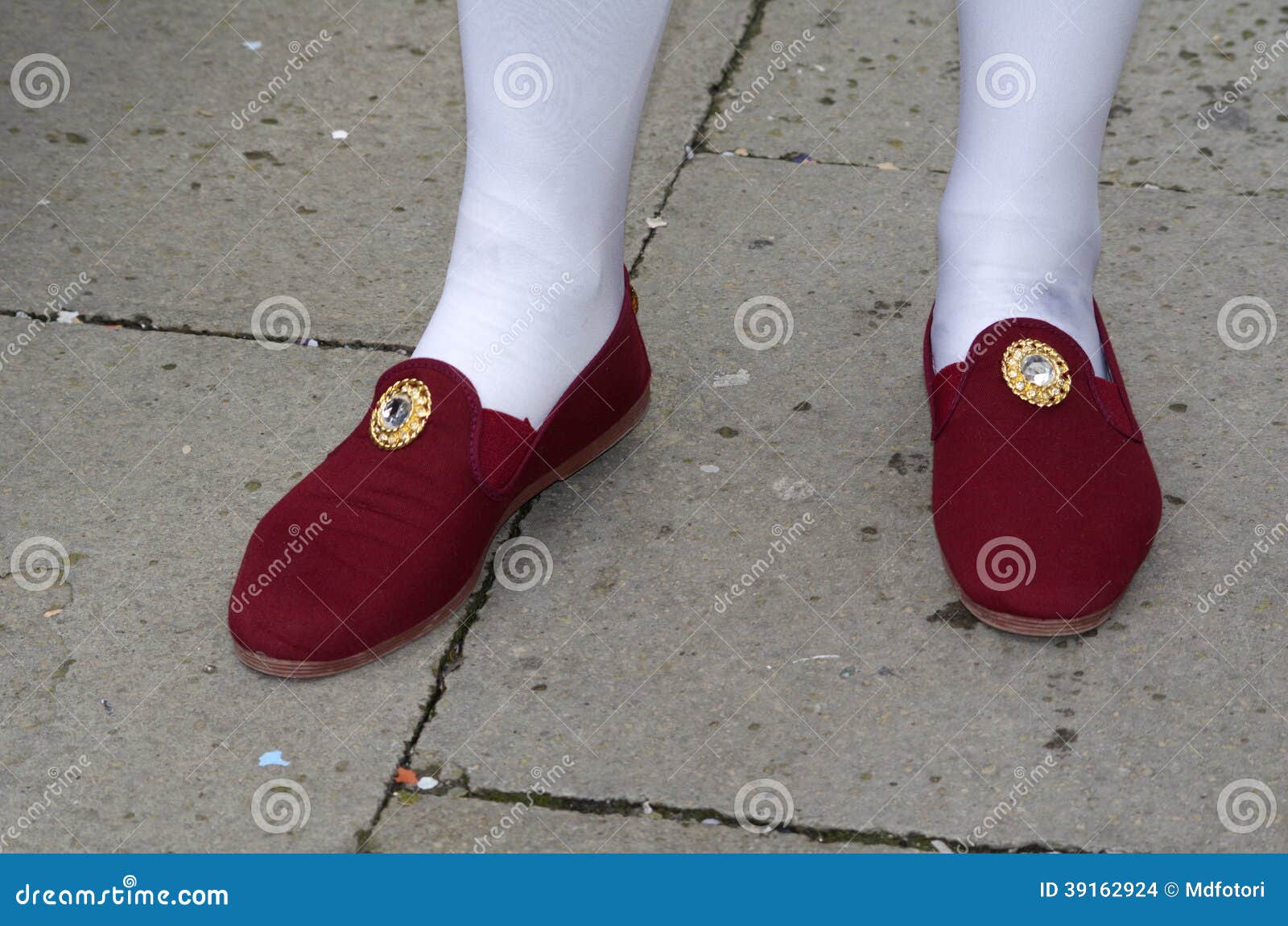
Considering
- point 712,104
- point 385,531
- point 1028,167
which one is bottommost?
point 712,104

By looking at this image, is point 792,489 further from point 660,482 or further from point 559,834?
point 559,834

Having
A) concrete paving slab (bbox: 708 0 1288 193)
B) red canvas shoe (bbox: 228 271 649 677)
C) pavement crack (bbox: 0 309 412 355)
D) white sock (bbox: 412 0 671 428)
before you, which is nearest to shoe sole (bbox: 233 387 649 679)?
red canvas shoe (bbox: 228 271 649 677)

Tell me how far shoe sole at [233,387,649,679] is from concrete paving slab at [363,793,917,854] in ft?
0.62

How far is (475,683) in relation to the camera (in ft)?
4.84

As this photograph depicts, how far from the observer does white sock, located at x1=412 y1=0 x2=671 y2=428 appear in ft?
4.70

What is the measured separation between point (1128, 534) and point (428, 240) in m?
1.21

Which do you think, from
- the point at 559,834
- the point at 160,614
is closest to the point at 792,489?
the point at 559,834

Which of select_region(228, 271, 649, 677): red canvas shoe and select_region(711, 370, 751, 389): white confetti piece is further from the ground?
select_region(228, 271, 649, 677): red canvas shoe

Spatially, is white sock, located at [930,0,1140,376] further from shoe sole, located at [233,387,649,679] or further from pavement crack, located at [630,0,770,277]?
pavement crack, located at [630,0,770,277]

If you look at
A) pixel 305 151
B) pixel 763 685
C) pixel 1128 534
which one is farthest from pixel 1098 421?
pixel 305 151

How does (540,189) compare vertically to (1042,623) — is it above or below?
above

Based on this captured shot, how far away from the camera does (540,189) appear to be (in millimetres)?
1501

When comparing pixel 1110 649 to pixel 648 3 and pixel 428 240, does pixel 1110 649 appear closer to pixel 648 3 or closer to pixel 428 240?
pixel 648 3

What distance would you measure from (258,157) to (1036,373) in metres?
1.48
